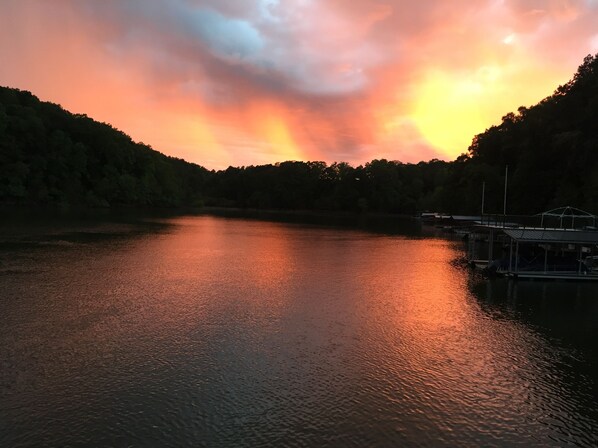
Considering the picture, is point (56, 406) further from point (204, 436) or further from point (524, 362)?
point (524, 362)

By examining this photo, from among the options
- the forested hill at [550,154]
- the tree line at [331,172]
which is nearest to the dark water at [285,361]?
the forested hill at [550,154]

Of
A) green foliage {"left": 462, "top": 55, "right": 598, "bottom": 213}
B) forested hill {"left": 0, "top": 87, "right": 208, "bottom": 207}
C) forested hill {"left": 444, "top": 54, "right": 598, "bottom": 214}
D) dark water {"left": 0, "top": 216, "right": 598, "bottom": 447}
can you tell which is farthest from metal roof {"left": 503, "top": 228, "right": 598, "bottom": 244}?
forested hill {"left": 0, "top": 87, "right": 208, "bottom": 207}

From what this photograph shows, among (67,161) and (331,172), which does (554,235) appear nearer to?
(67,161)

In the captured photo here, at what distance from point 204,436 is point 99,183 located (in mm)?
120732

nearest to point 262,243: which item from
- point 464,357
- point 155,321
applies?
point 155,321

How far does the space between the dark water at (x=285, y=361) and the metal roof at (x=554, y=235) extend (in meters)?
4.04

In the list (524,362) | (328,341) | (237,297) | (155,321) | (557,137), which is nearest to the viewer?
(524,362)

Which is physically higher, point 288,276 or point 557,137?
point 557,137

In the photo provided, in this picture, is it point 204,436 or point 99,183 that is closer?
point 204,436

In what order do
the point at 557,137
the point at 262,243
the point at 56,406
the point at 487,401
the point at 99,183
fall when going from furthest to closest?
the point at 99,183
the point at 557,137
the point at 262,243
the point at 487,401
the point at 56,406

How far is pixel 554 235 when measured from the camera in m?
30.2

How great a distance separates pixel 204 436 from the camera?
362 inches

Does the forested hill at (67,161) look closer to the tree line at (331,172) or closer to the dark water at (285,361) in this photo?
the tree line at (331,172)

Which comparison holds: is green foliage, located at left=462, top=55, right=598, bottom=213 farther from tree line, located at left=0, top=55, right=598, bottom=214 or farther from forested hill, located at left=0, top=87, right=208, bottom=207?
forested hill, located at left=0, top=87, right=208, bottom=207
